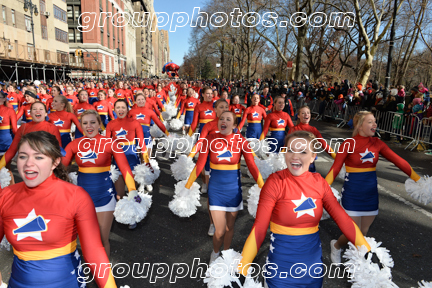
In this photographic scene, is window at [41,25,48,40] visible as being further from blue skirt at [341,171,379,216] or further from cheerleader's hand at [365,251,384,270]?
cheerleader's hand at [365,251,384,270]

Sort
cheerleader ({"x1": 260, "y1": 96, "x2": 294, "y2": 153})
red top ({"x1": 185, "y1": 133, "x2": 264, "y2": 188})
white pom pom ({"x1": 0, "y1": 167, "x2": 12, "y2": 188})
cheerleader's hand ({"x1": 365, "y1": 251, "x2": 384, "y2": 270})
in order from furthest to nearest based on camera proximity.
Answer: cheerleader ({"x1": 260, "y1": 96, "x2": 294, "y2": 153}) → white pom pom ({"x1": 0, "y1": 167, "x2": 12, "y2": 188}) → red top ({"x1": 185, "y1": 133, "x2": 264, "y2": 188}) → cheerleader's hand ({"x1": 365, "y1": 251, "x2": 384, "y2": 270})

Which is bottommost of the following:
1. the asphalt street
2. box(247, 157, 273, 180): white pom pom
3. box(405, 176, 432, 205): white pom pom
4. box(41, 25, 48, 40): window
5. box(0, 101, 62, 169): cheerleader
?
the asphalt street

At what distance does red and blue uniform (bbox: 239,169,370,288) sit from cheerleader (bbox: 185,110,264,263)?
1.26 m

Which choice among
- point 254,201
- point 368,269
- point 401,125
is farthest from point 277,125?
point 401,125

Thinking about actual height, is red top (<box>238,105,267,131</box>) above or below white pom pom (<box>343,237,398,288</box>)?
above

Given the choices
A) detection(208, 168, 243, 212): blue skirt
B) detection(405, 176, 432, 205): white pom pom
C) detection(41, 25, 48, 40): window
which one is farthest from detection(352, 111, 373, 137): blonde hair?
detection(41, 25, 48, 40): window

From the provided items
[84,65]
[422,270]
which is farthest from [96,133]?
[84,65]

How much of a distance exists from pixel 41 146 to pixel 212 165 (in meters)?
2.26

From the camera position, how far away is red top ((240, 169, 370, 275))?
241cm

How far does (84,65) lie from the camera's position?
4456cm

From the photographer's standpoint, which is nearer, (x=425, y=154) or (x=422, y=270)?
(x=422, y=270)

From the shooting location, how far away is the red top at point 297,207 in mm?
2412

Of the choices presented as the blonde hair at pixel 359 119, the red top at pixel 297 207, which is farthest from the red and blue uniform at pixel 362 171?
the red top at pixel 297 207

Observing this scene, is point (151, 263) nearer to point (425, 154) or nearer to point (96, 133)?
point (96, 133)
